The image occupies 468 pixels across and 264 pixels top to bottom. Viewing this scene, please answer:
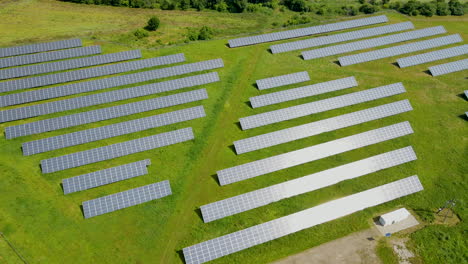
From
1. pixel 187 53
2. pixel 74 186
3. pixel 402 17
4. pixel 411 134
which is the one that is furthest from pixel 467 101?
pixel 74 186

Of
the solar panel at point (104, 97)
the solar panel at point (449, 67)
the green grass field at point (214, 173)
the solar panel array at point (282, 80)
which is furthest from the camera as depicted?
the solar panel at point (449, 67)

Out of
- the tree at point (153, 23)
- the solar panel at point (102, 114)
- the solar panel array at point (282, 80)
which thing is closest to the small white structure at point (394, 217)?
the solar panel array at point (282, 80)

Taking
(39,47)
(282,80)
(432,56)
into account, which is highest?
(432,56)

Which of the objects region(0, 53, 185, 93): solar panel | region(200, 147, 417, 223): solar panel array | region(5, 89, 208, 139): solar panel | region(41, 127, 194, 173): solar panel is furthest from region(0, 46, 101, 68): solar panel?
region(200, 147, 417, 223): solar panel array

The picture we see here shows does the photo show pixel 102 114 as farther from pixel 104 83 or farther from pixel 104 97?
pixel 104 83

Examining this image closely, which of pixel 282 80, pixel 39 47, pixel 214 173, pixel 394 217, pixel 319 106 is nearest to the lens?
pixel 394 217

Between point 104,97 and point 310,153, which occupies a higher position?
point 310,153

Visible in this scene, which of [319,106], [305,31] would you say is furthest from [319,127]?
[305,31]

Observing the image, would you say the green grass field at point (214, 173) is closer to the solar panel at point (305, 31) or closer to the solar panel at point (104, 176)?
the solar panel at point (104, 176)
